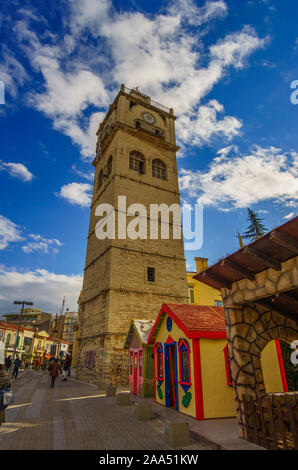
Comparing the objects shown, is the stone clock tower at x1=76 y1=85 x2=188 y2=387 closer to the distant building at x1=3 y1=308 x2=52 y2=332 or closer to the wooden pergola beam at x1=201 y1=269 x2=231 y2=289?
the wooden pergola beam at x1=201 y1=269 x2=231 y2=289

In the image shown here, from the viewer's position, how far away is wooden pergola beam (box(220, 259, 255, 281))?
539 cm

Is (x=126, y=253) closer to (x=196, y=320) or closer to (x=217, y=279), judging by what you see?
(x=196, y=320)

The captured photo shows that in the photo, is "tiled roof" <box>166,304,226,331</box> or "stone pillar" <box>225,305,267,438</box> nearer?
"stone pillar" <box>225,305,267,438</box>

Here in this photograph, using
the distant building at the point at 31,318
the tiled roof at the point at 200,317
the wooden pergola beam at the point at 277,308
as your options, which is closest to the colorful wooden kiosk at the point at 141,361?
the tiled roof at the point at 200,317

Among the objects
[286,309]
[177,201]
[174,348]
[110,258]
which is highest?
[177,201]

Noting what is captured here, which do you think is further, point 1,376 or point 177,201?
point 177,201

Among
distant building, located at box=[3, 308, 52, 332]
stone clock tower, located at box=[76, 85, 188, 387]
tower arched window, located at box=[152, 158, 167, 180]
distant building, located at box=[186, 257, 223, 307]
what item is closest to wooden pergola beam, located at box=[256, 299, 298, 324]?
stone clock tower, located at box=[76, 85, 188, 387]

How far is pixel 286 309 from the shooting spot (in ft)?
20.6

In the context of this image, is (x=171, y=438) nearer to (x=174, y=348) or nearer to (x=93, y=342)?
(x=174, y=348)

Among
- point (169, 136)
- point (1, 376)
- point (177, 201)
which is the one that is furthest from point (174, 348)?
point (169, 136)

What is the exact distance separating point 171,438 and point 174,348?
141 inches

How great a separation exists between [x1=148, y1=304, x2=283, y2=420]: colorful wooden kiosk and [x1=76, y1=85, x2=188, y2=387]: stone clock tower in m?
7.92

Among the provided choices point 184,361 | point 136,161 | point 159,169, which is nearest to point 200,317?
point 184,361
